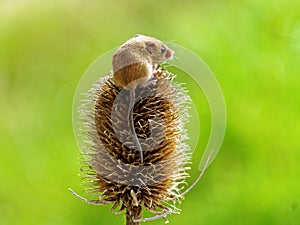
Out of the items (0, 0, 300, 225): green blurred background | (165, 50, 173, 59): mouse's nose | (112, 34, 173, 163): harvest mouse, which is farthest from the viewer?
(0, 0, 300, 225): green blurred background

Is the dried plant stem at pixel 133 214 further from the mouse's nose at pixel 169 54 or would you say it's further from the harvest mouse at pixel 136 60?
the mouse's nose at pixel 169 54

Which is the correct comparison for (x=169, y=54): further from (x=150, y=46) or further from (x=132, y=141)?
(x=132, y=141)

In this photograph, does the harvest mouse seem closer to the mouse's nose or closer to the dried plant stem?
the mouse's nose

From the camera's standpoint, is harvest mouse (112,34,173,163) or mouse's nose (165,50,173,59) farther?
mouse's nose (165,50,173,59)

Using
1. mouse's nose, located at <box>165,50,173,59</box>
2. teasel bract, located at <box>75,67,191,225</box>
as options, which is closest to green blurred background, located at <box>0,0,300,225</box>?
teasel bract, located at <box>75,67,191,225</box>

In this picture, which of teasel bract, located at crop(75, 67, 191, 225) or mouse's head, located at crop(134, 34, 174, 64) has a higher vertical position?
mouse's head, located at crop(134, 34, 174, 64)

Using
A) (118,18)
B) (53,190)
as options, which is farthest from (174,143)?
(118,18)

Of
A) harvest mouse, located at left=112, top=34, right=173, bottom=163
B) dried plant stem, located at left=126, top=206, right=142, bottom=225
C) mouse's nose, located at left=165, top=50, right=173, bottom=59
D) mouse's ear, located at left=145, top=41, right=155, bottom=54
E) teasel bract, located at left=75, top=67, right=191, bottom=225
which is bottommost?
dried plant stem, located at left=126, top=206, right=142, bottom=225
